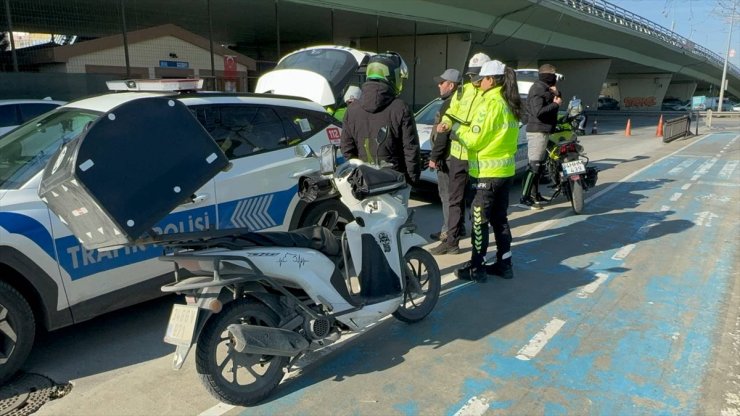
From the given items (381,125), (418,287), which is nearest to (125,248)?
(418,287)

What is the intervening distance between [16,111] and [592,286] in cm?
928

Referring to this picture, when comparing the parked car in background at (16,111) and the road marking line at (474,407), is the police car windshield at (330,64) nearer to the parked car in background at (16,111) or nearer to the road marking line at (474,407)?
the parked car in background at (16,111)

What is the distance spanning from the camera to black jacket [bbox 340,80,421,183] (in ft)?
16.1

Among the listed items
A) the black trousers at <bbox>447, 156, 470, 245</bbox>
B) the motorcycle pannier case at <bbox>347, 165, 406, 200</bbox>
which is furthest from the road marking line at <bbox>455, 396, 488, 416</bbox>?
the black trousers at <bbox>447, 156, 470, 245</bbox>

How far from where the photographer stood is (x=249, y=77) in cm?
1698

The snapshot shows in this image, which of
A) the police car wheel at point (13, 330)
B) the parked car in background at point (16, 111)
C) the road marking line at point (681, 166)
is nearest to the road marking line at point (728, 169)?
the road marking line at point (681, 166)

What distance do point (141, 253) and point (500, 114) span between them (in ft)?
10.4

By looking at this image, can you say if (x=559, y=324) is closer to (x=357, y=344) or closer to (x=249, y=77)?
(x=357, y=344)

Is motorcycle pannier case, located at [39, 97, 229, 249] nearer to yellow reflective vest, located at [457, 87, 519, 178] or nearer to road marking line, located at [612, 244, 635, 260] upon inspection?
yellow reflective vest, located at [457, 87, 519, 178]

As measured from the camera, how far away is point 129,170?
8.20ft

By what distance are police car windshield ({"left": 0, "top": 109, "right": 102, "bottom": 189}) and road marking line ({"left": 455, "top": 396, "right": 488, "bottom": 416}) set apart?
10.0 feet

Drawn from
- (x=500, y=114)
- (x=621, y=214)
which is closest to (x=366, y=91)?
(x=500, y=114)

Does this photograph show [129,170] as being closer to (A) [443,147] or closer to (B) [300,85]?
(A) [443,147]

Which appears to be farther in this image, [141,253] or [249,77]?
[249,77]
